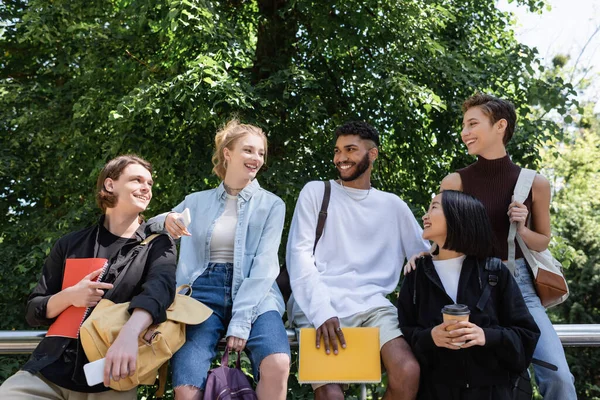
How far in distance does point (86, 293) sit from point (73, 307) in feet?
0.40

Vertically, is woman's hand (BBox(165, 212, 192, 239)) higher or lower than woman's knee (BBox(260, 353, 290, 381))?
higher

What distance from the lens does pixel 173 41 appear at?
7.52m

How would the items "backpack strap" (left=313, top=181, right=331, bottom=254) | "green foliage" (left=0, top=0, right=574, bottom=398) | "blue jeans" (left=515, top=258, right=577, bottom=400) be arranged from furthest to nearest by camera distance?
"green foliage" (left=0, top=0, right=574, bottom=398), "backpack strap" (left=313, top=181, right=331, bottom=254), "blue jeans" (left=515, top=258, right=577, bottom=400)

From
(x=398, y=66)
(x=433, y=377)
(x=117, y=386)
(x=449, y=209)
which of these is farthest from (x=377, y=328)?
(x=398, y=66)

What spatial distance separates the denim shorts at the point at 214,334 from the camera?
9.53 feet

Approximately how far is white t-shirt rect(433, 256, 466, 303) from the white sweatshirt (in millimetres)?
390

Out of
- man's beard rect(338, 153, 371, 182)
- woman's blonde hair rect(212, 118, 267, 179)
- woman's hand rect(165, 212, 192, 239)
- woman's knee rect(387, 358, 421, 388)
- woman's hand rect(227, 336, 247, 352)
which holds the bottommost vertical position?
woman's knee rect(387, 358, 421, 388)

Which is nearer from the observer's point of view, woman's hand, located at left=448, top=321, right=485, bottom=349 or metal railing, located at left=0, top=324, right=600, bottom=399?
woman's hand, located at left=448, top=321, right=485, bottom=349

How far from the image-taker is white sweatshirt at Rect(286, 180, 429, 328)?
3.41 m

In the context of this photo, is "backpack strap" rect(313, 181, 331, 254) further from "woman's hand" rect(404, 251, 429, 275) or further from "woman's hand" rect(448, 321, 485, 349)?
"woman's hand" rect(448, 321, 485, 349)

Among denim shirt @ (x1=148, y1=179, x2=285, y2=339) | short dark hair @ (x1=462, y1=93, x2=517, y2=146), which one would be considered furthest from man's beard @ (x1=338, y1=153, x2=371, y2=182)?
short dark hair @ (x1=462, y1=93, x2=517, y2=146)

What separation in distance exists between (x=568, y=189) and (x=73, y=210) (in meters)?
22.6

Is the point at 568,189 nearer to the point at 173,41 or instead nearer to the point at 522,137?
the point at 522,137

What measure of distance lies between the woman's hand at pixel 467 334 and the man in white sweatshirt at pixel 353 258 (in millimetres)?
301
